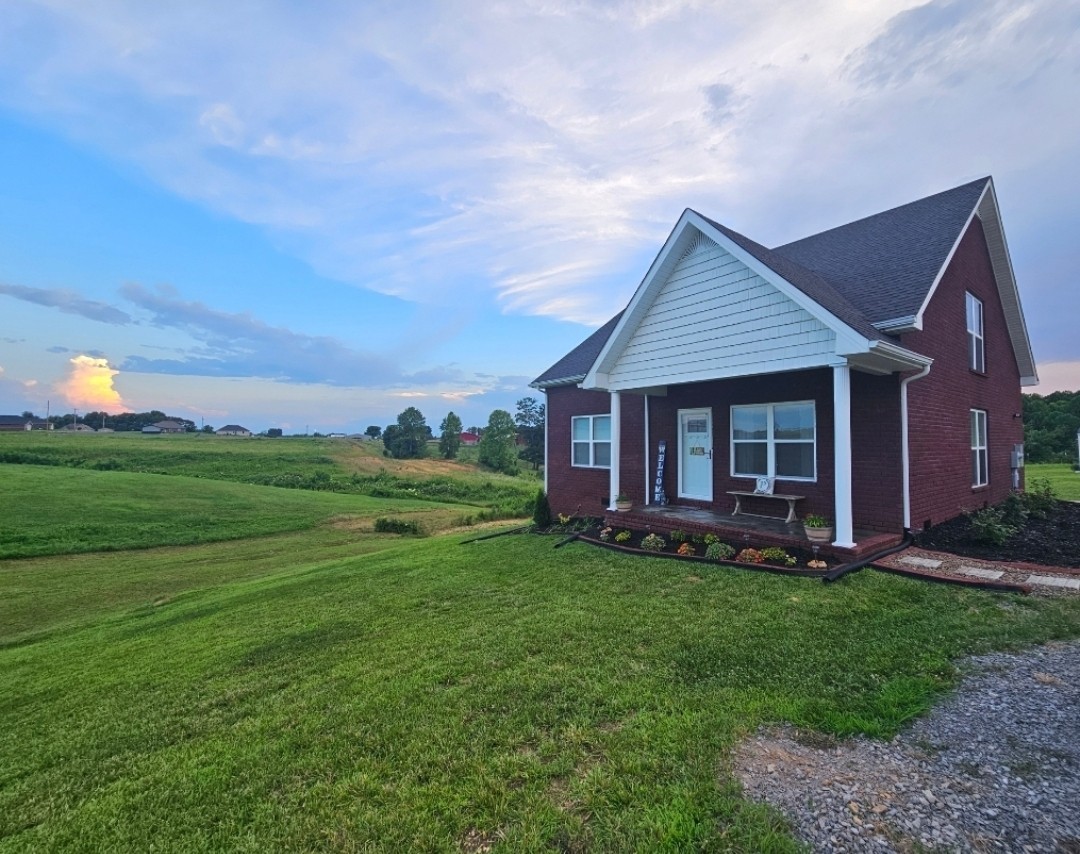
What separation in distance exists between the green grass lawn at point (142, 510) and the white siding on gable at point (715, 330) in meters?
13.5

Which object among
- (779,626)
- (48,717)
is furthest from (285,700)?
(779,626)

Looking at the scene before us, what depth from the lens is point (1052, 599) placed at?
555cm

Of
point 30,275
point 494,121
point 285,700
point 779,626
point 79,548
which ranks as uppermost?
point 494,121

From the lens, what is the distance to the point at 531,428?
65.1 metres

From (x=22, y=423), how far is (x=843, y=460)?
349ft

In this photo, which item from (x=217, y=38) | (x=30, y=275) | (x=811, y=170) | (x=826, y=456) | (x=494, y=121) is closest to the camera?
(x=826, y=456)

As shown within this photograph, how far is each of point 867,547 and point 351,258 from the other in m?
17.8

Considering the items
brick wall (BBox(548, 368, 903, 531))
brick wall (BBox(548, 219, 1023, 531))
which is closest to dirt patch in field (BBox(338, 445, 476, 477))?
brick wall (BBox(548, 368, 903, 531))

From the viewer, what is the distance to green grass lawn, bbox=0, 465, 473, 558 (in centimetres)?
1711

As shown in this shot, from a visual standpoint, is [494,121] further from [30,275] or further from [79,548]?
[30,275]

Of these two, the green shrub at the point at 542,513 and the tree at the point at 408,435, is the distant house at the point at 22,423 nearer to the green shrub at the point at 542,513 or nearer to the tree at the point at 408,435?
the tree at the point at 408,435

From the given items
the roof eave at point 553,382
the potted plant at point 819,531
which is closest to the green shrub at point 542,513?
the roof eave at point 553,382

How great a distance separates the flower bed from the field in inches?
17.3

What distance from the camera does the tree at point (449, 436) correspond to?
194 ft
